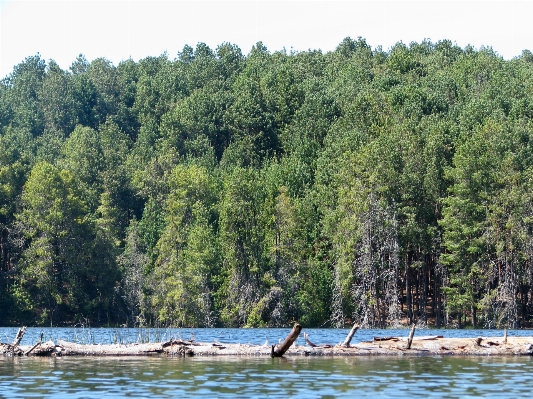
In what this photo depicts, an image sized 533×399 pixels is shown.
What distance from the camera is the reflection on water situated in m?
31.5

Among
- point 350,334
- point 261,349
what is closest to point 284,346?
point 261,349

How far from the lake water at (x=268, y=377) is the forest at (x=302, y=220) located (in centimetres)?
4773

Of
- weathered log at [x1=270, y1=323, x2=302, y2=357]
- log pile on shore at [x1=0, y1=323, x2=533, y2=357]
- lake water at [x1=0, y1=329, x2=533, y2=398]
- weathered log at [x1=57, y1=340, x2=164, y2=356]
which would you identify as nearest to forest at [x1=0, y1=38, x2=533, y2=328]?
log pile on shore at [x1=0, y1=323, x2=533, y2=357]

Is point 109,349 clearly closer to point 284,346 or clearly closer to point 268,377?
point 284,346

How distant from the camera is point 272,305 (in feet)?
312

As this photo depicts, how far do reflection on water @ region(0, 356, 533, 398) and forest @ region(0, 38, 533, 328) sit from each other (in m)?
48.1

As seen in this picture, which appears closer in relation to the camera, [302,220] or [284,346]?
[284,346]

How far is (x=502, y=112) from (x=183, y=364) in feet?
238

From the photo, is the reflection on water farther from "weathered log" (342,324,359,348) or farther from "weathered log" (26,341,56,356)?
"weathered log" (342,324,359,348)

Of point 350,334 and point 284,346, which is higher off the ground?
point 350,334

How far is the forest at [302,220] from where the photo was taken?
94375 mm

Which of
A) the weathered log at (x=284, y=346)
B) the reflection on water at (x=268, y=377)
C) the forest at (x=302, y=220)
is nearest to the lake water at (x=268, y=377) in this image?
the reflection on water at (x=268, y=377)

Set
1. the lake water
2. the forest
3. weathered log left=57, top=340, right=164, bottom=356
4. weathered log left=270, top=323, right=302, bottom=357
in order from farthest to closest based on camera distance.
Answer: the forest → weathered log left=57, top=340, right=164, bottom=356 → weathered log left=270, top=323, right=302, bottom=357 → the lake water

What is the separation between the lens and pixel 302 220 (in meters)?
98.6
